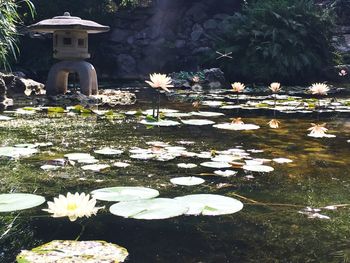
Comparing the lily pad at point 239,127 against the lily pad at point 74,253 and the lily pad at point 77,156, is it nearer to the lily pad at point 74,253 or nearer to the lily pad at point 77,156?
the lily pad at point 77,156

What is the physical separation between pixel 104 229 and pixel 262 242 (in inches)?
21.0

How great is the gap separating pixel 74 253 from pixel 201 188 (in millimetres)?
907

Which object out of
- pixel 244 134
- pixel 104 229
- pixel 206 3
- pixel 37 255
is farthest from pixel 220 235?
pixel 206 3

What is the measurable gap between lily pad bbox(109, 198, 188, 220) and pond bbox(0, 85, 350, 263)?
0.10 feet

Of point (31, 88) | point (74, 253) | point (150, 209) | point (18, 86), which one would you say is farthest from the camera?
point (31, 88)

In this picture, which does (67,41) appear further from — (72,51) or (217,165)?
(217,165)

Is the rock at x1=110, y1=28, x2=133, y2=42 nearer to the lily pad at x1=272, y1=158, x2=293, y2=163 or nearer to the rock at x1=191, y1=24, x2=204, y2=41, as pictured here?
the rock at x1=191, y1=24, x2=204, y2=41

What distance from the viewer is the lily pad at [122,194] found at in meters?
1.88

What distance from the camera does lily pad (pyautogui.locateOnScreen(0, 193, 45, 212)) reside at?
5.80 feet

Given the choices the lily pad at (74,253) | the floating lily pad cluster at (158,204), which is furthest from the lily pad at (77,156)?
the lily pad at (74,253)

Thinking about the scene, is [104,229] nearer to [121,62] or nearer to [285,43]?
[285,43]

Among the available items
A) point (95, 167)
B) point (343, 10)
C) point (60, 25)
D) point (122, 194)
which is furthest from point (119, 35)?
point (122, 194)

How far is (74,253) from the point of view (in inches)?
53.3

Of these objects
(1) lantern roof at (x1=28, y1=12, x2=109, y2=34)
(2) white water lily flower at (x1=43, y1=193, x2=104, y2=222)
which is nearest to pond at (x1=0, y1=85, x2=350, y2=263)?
(2) white water lily flower at (x1=43, y1=193, x2=104, y2=222)
